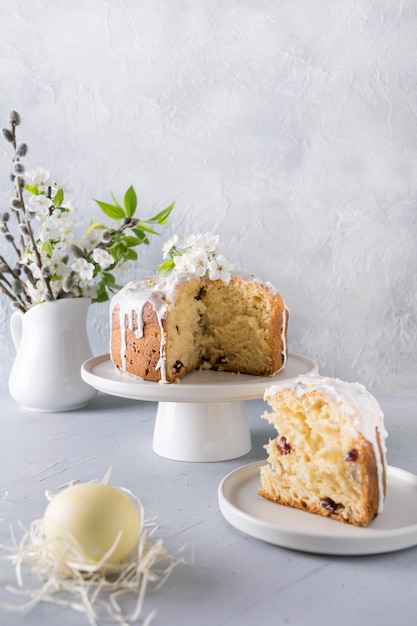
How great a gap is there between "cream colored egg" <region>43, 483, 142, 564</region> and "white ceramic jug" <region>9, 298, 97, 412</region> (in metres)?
1.13

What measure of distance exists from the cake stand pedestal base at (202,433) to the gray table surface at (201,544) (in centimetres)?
3

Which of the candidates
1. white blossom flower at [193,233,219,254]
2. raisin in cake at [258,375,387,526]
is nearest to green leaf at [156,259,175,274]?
white blossom flower at [193,233,219,254]

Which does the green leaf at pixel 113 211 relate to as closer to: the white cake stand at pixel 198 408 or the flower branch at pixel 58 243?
the flower branch at pixel 58 243

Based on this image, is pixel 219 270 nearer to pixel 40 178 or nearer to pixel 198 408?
pixel 198 408

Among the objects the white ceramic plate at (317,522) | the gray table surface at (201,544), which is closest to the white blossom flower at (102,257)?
the gray table surface at (201,544)

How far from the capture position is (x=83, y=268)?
2285mm

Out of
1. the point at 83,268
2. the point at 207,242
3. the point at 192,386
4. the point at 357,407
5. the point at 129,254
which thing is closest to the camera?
the point at 357,407

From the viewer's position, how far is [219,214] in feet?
8.66

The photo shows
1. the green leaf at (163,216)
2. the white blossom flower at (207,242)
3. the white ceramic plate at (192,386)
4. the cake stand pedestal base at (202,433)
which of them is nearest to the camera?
the white ceramic plate at (192,386)

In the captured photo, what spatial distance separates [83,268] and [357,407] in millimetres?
1181

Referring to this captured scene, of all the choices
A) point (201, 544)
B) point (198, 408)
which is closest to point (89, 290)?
point (198, 408)

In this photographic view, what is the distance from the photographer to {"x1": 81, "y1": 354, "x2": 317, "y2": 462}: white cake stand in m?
1.81

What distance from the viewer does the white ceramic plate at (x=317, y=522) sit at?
1304 millimetres

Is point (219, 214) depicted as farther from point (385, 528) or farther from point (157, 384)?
point (385, 528)
